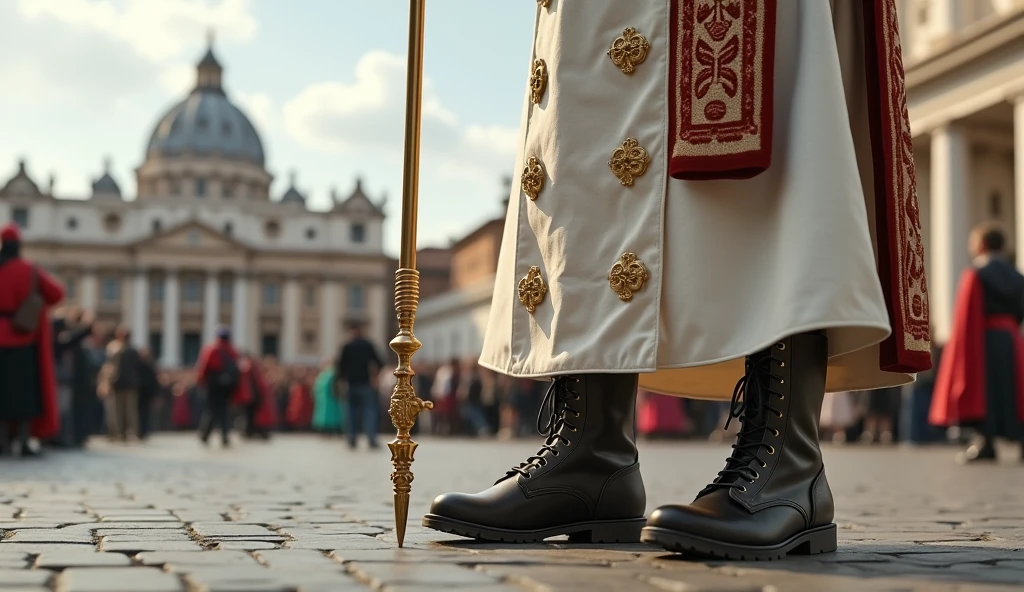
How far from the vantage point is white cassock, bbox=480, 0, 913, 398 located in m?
2.83

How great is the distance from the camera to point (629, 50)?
3.15 meters

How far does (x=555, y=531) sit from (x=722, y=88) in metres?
1.14

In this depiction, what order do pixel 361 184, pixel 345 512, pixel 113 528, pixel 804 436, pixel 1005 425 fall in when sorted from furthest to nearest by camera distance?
pixel 361 184, pixel 1005 425, pixel 345 512, pixel 113 528, pixel 804 436

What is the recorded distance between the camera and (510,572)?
250 cm

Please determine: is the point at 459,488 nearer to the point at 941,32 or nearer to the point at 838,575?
the point at 838,575

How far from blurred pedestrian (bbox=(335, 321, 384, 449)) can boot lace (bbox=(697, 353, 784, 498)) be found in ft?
47.6

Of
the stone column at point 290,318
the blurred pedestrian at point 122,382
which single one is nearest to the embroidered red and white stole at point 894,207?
the blurred pedestrian at point 122,382

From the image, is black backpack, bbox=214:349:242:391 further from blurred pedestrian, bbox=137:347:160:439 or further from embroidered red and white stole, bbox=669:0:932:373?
embroidered red and white stole, bbox=669:0:932:373

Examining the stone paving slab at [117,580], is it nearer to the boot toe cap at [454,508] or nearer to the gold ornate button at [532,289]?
the boot toe cap at [454,508]

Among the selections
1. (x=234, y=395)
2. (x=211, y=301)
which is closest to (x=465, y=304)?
(x=211, y=301)

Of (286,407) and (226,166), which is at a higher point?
(226,166)

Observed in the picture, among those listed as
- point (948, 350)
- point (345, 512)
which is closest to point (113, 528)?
point (345, 512)

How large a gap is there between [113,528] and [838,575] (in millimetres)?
2033

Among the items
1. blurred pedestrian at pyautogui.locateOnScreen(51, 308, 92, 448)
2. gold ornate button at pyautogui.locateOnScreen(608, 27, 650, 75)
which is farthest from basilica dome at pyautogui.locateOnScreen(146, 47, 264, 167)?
gold ornate button at pyautogui.locateOnScreen(608, 27, 650, 75)
